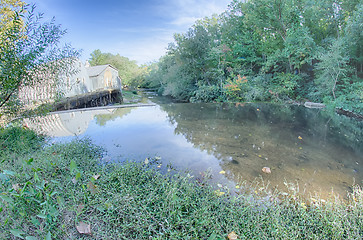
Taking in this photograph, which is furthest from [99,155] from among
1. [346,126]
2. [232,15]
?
[232,15]

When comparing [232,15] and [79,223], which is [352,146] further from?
[232,15]

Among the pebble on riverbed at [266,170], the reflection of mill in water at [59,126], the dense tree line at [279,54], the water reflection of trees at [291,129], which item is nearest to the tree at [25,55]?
the reflection of mill in water at [59,126]

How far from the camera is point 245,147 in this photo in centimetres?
388

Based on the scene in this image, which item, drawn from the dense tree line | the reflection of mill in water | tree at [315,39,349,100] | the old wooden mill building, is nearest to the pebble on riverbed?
the old wooden mill building

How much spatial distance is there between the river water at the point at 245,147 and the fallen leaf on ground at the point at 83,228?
1.45 metres

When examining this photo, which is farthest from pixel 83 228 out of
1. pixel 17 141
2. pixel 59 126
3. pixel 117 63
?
pixel 117 63

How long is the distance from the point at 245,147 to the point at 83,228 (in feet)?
10.9

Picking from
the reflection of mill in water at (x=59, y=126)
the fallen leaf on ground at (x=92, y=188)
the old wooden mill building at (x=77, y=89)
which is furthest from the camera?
the reflection of mill in water at (x=59, y=126)

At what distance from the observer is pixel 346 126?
5805 millimetres

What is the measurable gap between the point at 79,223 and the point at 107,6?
771 cm

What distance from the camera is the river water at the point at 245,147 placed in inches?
105

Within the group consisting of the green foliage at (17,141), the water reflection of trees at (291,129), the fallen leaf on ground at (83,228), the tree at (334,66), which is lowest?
the water reflection of trees at (291,129)

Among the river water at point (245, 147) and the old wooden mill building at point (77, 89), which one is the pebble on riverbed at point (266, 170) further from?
the old wooden mill building at point (77, 89)

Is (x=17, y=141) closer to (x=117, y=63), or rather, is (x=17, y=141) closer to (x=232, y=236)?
(x=232, y=236)
